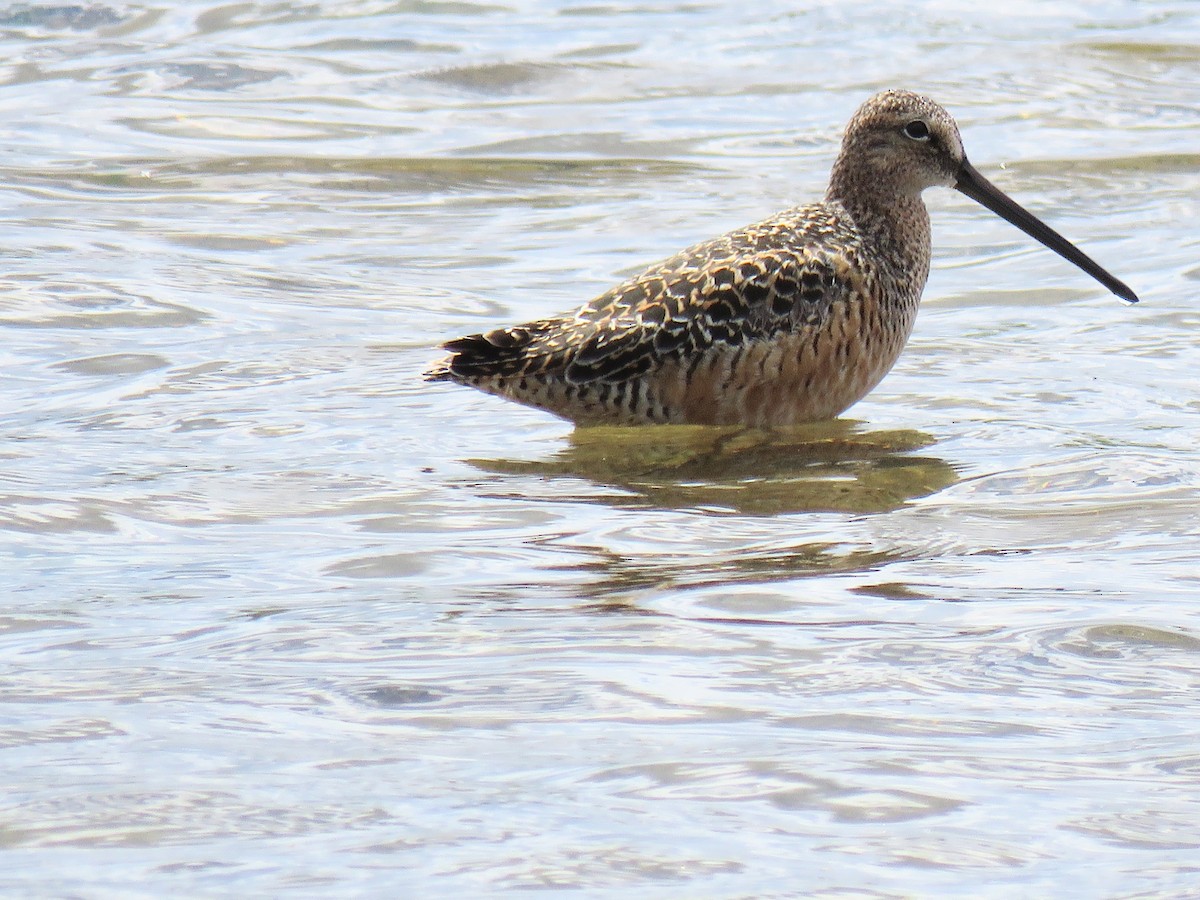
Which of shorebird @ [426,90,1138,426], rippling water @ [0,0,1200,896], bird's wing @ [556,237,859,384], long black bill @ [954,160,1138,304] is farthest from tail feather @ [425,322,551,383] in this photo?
long black bill @ [954,160,1138,304]

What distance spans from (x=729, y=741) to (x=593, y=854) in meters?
0.67

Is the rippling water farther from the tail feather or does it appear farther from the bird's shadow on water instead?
the tail feather

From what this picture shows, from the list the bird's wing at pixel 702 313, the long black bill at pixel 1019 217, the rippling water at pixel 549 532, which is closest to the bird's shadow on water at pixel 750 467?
the rippling water at pixel 549 532

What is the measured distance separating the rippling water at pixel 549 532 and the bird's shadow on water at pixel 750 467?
0.09 feet

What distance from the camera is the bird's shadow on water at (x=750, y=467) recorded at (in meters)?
7.22

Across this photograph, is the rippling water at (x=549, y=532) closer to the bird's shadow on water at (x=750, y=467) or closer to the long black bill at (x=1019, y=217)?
the bird's shadow on water at (x=750, y=467)

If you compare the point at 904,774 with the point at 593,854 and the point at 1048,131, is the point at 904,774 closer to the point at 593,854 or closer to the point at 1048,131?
the point at 593,854

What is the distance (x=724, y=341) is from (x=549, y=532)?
1481mm

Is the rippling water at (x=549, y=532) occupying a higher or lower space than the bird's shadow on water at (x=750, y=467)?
higher

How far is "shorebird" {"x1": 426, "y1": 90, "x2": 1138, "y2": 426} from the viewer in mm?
7918

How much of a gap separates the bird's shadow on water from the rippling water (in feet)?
0.09

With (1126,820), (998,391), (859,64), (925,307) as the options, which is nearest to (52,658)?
(1126,820)

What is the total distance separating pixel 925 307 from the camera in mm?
10180

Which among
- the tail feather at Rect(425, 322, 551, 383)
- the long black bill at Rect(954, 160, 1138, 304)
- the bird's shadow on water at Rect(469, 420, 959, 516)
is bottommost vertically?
the bird's shadow on water at Rect(469, 420, 959, 516)
